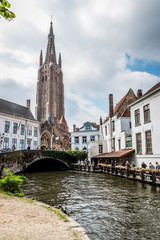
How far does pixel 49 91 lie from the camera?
74625mm

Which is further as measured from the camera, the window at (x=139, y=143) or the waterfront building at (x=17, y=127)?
the waterfront building at (x=17, y=127)

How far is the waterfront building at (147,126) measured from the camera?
16.7m

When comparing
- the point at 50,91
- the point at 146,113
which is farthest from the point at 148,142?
the point at 50,91

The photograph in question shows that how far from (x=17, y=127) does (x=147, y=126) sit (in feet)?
73.2

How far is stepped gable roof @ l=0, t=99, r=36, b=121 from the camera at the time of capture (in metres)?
31.4

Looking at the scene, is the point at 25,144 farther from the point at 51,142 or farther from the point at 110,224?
the point at 110,224

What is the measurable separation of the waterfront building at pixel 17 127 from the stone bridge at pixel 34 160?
4.37 m

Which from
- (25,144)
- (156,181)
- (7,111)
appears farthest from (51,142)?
(156,181)

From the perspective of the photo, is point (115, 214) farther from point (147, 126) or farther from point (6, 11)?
point (147, 126)

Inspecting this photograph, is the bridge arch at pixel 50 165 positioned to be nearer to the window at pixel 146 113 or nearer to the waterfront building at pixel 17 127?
the waterfront building at pixel 17 127

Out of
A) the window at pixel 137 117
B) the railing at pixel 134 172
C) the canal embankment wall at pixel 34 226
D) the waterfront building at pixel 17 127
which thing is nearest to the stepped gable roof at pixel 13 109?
the waterfront building at pixel 17 127

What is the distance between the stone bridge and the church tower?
3913 centimetres

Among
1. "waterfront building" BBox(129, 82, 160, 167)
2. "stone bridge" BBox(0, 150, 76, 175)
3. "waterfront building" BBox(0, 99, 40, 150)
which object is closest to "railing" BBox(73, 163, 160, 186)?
"waterfront building" BBox(129, 82, 160, 167)

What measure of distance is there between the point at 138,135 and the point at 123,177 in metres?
4.83
